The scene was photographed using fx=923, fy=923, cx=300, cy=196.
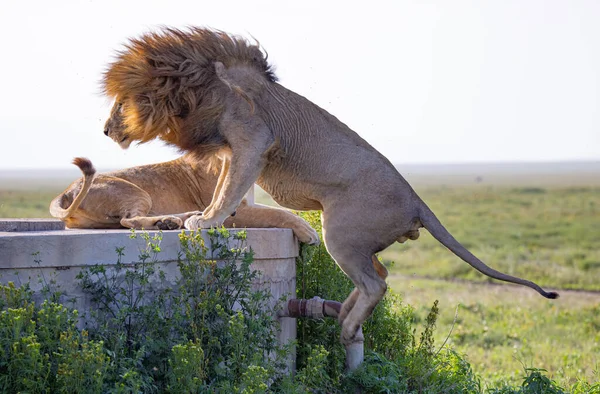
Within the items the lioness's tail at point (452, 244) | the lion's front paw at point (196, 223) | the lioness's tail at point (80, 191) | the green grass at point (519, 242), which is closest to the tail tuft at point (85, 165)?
the lioness's tail at point (80, 191)

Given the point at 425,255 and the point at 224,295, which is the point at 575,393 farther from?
the point at 425,255

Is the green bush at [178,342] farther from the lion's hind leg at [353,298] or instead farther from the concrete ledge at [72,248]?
the lion's hind leg at [353,298]

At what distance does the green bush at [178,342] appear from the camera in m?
4.50

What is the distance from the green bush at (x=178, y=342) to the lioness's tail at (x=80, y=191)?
2.47 feet

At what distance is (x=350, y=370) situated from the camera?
607 centimetres

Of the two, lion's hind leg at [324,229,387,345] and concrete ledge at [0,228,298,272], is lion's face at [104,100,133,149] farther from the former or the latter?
lion's hind leg at [324,229,387,345]

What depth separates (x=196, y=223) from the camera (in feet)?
18.7

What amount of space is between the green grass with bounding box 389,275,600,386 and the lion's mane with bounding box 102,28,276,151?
3726 mm

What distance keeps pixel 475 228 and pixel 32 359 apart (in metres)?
32.1

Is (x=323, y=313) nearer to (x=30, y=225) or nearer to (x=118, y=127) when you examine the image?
(x=118, y=127)

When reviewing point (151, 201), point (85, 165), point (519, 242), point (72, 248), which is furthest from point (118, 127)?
point (519, 242)

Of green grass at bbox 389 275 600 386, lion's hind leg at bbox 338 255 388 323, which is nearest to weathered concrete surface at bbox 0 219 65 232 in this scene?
lion's hind leg at bbox 338 255 388 323

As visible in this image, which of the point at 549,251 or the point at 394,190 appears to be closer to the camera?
the point at 394,190

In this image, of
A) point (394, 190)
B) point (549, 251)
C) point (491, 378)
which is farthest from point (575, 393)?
point (549, 251)
